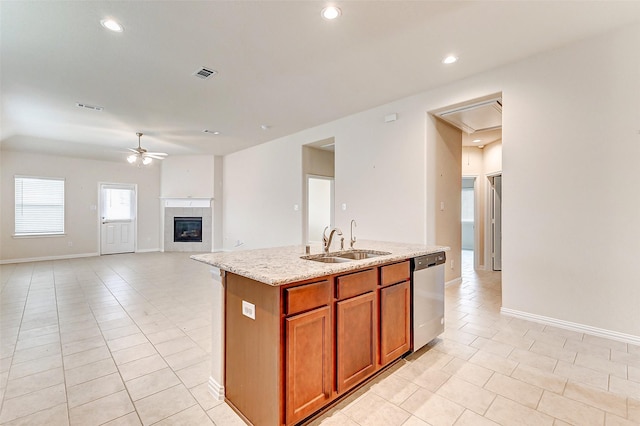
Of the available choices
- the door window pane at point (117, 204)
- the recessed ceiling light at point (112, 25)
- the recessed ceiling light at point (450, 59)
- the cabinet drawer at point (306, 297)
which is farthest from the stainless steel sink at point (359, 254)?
the door window pane at point (117, 204)

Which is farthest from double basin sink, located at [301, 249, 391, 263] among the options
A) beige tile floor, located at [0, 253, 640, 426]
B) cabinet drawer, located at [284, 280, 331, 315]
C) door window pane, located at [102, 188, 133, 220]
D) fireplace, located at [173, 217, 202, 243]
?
door window pane, located at [102, 188, 133, 220]

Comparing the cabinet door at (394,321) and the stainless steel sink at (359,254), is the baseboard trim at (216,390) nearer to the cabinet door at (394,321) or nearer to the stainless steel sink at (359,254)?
the cabinet door at (394,321)

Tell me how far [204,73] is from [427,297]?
11.5ft

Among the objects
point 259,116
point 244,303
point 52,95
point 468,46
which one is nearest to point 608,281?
point 468,46

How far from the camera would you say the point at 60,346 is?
8.76 ft

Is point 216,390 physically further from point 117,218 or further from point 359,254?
point 117,218

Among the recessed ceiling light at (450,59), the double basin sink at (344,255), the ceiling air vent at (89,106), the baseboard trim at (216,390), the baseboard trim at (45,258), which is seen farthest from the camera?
the baseboard trim at (45,258)

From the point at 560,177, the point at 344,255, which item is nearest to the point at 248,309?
the point at 344,255

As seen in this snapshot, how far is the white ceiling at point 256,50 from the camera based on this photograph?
2.41 m

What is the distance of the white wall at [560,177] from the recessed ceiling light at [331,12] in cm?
210

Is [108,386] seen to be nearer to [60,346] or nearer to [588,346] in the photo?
[60,346]

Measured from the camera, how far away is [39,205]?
24.1 feet

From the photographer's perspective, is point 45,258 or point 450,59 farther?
point 45,258

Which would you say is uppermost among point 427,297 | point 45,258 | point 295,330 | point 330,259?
point 330,259
